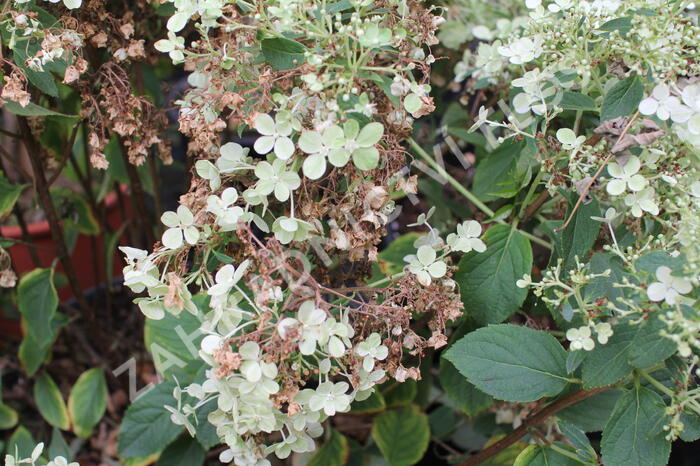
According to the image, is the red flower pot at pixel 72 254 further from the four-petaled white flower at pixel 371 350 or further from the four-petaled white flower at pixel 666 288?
the four-petaled white flower at pixel 666 288

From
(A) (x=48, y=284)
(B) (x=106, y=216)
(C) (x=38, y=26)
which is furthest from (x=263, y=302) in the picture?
(B) (x=106, y=216)

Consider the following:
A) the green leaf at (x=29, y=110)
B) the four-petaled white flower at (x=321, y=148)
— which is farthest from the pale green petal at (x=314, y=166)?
the green leaf at (x=29, y=110)

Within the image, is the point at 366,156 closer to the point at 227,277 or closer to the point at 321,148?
the point at 321,148

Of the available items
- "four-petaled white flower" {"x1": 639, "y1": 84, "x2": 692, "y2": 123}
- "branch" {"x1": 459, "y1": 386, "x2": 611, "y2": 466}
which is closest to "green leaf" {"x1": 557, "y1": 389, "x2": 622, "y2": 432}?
"branch" {"x1": 459, "y1": 386, "x2": 611, "y2": 466}

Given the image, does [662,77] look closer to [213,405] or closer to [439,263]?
[439,263]

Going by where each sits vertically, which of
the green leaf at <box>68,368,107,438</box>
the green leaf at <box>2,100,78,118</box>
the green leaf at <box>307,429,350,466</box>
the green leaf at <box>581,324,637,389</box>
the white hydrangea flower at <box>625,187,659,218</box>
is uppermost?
the green leaf at <box>2,100,78,118</box>

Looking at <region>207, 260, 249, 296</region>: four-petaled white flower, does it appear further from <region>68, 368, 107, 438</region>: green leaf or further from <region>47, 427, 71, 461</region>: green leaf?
<region>68, 368, 107, 438</region>: green leaf
